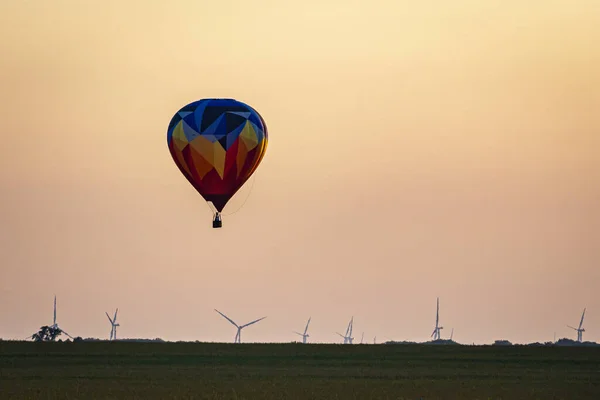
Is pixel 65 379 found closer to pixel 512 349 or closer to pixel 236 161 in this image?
pixel 236 161

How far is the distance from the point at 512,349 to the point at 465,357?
25.0 feet

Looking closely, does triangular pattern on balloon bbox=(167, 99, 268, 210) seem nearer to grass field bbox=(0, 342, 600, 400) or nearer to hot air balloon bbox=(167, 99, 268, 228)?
hot air balloon bbox=(167, 99, 268, 228)

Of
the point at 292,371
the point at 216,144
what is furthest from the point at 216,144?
Result: the point at 292,371

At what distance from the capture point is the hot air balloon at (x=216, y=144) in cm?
10838

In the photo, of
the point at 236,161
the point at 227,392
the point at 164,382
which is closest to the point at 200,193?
the point at 236,161

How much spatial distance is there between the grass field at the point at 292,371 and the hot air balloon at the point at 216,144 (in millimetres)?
11394

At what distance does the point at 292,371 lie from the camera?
99500mm

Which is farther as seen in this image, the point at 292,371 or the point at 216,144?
the point at 216,144

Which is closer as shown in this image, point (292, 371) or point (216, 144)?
point (292, 371)

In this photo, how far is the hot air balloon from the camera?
356 ft

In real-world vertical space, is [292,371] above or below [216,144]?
below

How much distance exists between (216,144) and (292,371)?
16.8 m

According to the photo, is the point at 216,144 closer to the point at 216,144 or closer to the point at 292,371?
the point at 216,144

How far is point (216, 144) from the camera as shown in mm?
108312
